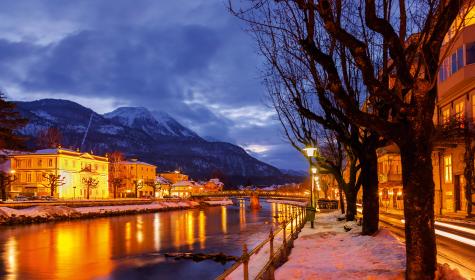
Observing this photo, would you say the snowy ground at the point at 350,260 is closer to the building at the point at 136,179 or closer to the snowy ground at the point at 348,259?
the snowy ground at the point at 348,259

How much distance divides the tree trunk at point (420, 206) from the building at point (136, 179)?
109 m

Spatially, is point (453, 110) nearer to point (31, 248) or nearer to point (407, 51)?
point (407, 51)

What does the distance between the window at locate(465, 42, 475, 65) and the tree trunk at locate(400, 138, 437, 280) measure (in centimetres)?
2303

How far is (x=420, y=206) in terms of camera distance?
821 centimetres

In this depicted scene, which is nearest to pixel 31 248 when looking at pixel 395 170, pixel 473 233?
pixel 473 233

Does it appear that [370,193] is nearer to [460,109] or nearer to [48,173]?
[460,109]

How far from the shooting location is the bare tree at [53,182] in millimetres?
79988

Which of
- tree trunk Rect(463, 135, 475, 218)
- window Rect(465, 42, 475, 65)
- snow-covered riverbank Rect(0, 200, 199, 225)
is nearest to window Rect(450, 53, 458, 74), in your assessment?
window Rect(465, 42, 475, 65)

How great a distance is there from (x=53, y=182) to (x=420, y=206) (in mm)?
80109

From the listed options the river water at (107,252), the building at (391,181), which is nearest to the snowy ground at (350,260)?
the river water at (107,252)

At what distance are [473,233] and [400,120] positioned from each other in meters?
14.0

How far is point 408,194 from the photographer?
328 inches

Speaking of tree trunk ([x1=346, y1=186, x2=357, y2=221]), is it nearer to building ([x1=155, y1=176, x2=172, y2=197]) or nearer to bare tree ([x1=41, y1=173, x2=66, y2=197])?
bare tree ([x1=41, y1=173, x2=66, y2=197])

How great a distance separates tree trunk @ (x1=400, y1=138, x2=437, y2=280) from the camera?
8.22 meters
